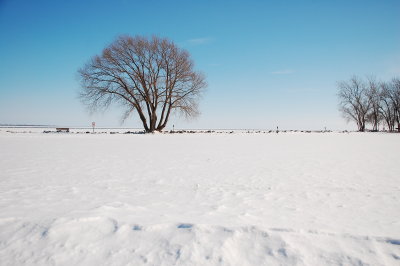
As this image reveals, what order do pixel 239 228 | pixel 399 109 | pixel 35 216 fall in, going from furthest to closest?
1. pixel 399 109
2. pixel 35 216
3. pixel 239 228

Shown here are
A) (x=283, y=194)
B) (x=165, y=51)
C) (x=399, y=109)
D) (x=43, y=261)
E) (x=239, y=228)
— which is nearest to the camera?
(x=43, y=261)

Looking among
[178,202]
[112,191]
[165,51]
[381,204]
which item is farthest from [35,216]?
[165,51]

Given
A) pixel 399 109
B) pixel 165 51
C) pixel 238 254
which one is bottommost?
pixel 238 254

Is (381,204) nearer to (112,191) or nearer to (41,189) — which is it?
(112,191)

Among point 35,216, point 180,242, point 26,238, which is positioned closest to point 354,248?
point 180,242

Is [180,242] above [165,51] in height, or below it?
below

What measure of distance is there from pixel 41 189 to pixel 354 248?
16.1 feet

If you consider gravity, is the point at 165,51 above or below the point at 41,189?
above

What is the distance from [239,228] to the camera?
2.77 meters

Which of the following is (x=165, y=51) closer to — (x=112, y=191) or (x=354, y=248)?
(x=112, y=191)

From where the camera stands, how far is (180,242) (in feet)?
8.43

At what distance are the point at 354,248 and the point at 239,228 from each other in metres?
1.14

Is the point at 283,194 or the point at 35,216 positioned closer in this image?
the point at 35,216

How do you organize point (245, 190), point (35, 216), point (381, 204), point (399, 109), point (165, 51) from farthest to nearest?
1. point (399, 109)
2. point (165, 51)
3. point (245, 190)
4. point (381, 204)
5. point (35, 216)
